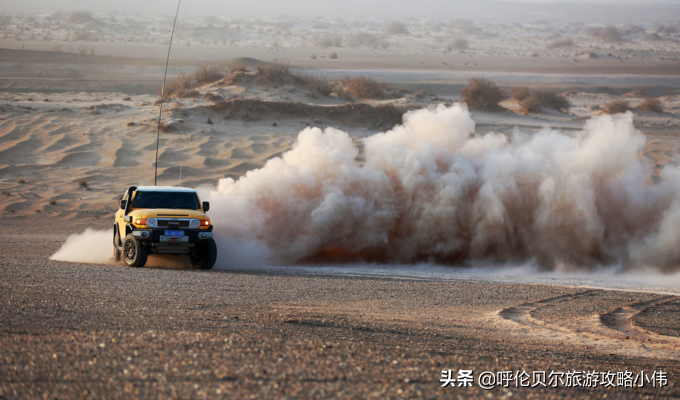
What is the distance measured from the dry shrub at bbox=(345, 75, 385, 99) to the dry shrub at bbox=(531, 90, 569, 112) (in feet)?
42.1

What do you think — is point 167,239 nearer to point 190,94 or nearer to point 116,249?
point 116,249

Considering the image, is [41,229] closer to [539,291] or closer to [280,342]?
[539,291]

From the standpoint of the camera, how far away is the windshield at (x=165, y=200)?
53.1 feet

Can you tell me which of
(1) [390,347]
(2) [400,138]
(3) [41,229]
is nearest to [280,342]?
(1) [390,347]

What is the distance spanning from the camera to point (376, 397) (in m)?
5.83

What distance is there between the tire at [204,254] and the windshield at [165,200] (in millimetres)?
976

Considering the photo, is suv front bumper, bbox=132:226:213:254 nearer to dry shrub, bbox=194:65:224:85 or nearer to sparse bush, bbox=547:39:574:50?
dry shrub, bbox=194:65:224:85

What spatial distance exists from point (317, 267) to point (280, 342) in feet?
36.9

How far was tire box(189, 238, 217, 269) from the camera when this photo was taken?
16.1 m

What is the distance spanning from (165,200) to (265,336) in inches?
353

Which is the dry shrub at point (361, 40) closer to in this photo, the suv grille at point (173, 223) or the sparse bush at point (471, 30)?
the sparse bush at point (471, 30)

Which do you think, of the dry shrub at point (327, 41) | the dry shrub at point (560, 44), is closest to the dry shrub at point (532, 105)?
the dry shrub at point (327, 41)

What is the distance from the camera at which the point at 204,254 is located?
53.4ft

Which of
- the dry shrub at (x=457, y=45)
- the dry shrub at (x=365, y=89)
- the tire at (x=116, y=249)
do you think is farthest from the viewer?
the dry shrub at (x=457, y=45)
